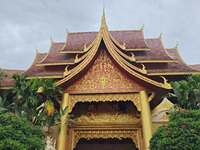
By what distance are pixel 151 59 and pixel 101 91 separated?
448cm

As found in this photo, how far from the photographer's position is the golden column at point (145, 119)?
20.0ft

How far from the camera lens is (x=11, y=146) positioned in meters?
3.78

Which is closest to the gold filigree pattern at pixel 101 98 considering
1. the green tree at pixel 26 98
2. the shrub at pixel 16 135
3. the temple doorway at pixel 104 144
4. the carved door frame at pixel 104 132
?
the carved door frame at pixel 104 132

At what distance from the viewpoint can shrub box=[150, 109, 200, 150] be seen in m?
3.99

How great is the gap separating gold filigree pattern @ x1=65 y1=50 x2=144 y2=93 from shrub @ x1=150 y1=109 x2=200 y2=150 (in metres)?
2.54

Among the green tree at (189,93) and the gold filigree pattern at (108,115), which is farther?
the gold filigree pattern at (108,115)

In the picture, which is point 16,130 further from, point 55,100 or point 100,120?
point 100,120

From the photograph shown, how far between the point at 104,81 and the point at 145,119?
210 cm

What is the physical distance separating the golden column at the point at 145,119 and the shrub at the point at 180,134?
1387mm

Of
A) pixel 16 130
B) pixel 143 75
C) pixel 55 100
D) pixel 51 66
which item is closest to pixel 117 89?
pixel 143 75

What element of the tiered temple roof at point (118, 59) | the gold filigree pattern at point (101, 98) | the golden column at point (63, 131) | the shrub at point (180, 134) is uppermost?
the tiered temple roof at point (118, 59)

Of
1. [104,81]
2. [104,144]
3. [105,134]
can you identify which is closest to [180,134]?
[104,81]

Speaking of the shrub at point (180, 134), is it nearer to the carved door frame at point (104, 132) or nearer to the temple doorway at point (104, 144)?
the carved door frame at point (104, 132)

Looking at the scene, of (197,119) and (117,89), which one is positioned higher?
(117,89)
